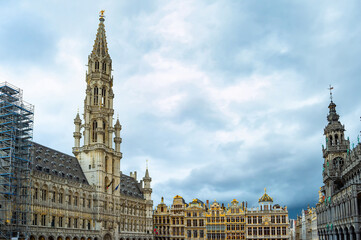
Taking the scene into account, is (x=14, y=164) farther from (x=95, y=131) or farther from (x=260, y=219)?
(x=260, y=219)

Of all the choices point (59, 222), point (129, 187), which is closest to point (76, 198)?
point (59, 222)

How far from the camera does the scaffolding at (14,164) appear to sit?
61781 millimetres

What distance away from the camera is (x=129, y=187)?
118m

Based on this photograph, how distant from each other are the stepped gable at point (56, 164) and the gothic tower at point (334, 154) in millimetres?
55516

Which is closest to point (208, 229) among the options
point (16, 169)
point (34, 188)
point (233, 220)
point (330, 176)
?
point (233, 220)

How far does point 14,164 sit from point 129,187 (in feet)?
187

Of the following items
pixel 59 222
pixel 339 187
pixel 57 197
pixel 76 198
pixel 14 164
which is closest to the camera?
pixel 14 164

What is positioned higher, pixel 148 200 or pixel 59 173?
pixel 59 173

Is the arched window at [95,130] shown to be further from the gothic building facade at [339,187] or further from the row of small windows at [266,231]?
the row of small windows at [266,231]

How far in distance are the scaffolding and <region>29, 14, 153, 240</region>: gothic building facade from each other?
5.62m

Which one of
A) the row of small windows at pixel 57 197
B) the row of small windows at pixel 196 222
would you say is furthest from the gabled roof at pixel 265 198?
the row of small windows at pixel 57 197

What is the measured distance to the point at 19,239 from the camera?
6662 cm

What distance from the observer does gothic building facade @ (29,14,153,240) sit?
253ft

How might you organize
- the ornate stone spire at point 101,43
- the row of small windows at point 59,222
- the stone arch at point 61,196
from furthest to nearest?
the ornate stone spire at point 101,43
the stone arch at point 61,196
the row of small windows at point 59,222
